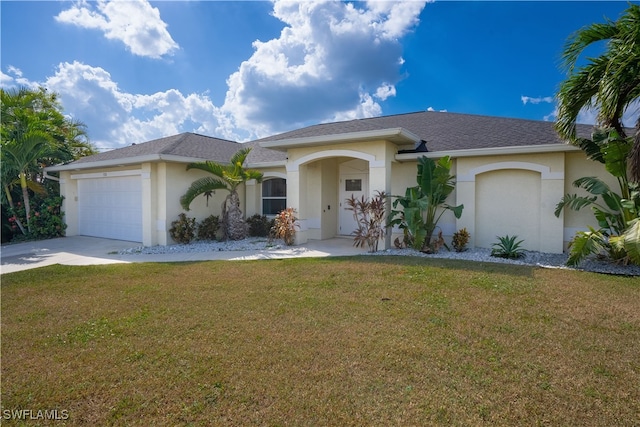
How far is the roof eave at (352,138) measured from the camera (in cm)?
945

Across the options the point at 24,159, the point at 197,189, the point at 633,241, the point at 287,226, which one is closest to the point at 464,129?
the point at 633,241

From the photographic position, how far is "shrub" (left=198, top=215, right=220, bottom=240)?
12141mm

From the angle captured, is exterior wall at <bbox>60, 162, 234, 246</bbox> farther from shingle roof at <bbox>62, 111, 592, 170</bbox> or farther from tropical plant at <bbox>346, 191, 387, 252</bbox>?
tropical plant at <bbox>346, 191, 387, 252</bbox>

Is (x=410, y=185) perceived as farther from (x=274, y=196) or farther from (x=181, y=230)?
(x=181, y=230)

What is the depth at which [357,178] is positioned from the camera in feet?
43.1

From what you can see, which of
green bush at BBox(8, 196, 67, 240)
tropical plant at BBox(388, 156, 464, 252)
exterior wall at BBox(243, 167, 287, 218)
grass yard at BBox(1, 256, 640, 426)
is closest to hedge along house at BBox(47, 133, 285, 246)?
green bush at BBox(8, 196, 67, 240)

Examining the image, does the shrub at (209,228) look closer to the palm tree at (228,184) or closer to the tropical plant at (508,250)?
the palm tree at (228,184)

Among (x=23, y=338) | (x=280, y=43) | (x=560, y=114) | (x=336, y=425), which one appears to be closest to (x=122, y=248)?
(x=23, y=338)

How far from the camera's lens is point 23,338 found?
13.7 ft

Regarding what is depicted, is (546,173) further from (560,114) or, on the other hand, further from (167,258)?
(167,258)

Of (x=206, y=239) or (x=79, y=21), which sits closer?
(x=79, y=21)

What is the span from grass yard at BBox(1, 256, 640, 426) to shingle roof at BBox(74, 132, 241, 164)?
6.42 meters

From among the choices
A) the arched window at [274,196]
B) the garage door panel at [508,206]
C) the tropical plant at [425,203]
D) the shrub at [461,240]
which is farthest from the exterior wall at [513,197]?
the arched window at [274,196]

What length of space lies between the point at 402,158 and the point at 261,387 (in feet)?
29.1
